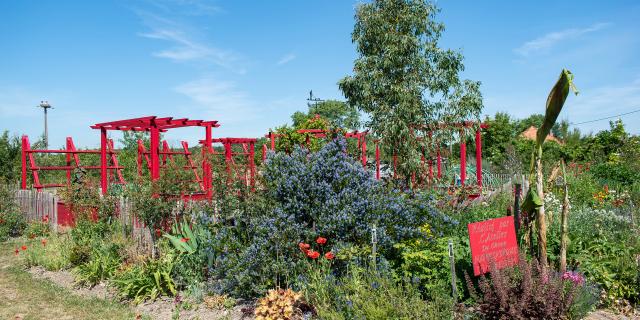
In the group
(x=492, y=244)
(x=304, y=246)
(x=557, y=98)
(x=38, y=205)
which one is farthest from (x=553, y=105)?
(x=38, y=205)

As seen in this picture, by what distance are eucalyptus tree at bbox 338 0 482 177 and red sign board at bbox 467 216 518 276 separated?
6004 millimetres

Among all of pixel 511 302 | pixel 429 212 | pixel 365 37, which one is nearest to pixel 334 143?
pixel 429 212

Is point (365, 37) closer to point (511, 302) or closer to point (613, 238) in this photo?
point (613, 238)

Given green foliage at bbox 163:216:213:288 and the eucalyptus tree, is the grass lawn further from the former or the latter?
the eucalyptus tree

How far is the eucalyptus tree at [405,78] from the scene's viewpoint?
11.3m

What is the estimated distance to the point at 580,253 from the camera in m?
5.86

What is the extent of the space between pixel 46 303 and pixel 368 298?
4.74m

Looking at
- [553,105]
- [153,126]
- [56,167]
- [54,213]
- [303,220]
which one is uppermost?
[153,126]

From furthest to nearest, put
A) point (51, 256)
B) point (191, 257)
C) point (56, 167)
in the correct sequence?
1. point (56, 167)
2. point (51, 256)
3. point (191, 257)

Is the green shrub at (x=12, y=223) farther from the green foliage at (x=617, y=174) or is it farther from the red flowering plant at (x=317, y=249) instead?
the green foliage at (x=617, y=174)

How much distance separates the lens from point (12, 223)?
497 inches

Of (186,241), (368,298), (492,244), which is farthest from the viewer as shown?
(186,241)

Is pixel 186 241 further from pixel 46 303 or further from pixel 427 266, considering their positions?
pixel 427 266

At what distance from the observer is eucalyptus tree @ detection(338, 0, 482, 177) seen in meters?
11.3
